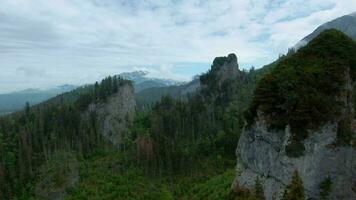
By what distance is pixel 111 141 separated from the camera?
164 meters

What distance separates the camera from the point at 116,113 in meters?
182

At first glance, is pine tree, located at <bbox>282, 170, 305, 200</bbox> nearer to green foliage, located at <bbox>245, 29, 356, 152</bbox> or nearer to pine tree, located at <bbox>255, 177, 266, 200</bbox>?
pine tree, located at <bbox>255, 177, 266, 200</bbox>

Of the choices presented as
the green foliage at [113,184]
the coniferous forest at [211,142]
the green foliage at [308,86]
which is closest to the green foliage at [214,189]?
the coniferous forest at [211,142]

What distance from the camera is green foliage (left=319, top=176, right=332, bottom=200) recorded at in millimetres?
39062

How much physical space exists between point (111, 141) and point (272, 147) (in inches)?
5010

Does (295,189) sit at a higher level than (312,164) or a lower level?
lower

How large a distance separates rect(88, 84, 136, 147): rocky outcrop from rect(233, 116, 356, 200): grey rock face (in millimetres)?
121178

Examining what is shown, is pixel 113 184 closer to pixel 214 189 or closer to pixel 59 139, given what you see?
pixel 214 189

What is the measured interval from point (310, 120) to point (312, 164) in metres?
3.97

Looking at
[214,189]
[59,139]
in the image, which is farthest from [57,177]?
[214,189]

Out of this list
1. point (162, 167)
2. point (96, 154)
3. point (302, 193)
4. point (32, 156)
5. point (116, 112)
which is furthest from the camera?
point (116, 112)

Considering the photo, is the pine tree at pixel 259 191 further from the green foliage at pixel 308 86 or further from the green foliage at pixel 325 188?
the green foliage at pixel 308 86

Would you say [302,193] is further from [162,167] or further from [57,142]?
[57,142]

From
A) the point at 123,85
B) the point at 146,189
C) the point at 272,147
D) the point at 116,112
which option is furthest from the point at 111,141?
the point at 272,147
